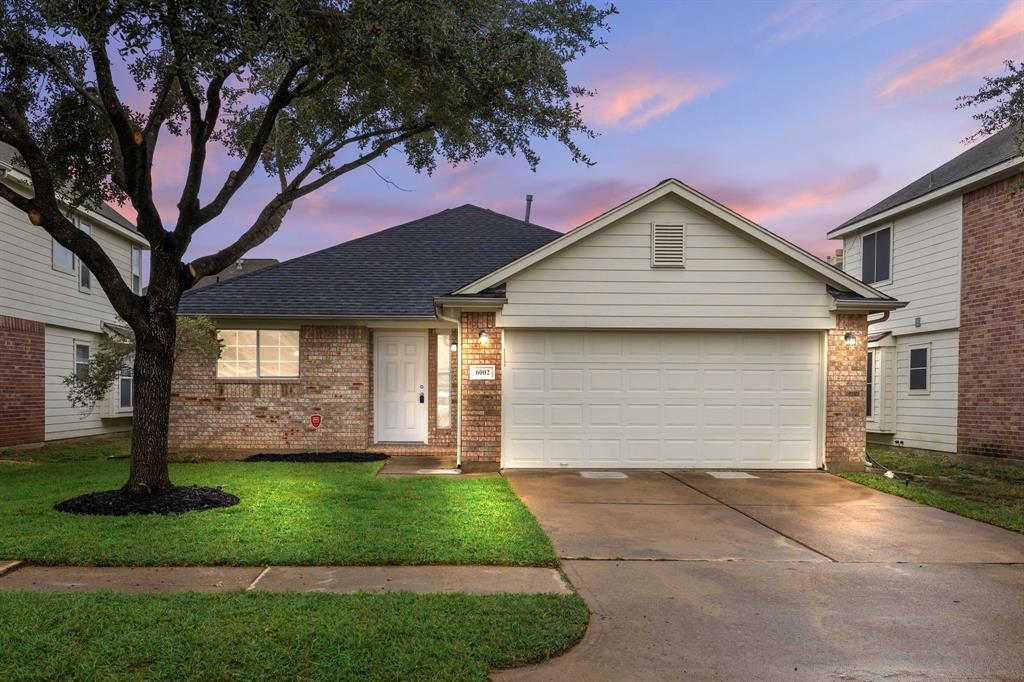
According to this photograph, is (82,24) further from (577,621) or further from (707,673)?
(707,673)

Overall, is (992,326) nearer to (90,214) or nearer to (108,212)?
(90,214)

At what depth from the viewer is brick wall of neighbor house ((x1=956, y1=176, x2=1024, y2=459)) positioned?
38.6 feet

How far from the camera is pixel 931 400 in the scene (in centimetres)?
1391

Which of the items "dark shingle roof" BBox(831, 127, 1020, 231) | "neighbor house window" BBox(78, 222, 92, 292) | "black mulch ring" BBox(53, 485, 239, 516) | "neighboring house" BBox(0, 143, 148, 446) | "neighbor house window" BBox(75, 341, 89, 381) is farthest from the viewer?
"neighbor house window" BBox(78, 222, 92, 292)

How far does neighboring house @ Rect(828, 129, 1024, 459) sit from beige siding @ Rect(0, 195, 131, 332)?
56.1 feet

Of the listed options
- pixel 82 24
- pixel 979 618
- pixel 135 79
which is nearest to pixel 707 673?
pixel 979 618

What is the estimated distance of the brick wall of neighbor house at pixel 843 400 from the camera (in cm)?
1065

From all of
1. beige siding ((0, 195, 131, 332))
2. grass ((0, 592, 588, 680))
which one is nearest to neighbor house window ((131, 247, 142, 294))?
beige siding ((0, 195, 131, 332))

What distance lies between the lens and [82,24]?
6.04m

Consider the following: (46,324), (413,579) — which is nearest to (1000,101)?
(413,579)

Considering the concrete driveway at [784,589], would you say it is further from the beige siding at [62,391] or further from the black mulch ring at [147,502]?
the beige siding at [62,391]

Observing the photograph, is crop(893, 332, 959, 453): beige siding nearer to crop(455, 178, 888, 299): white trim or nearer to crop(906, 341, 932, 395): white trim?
crop(906, 341, 932, 395): white trim

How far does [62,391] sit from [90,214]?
4.39m

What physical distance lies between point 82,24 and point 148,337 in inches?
132
